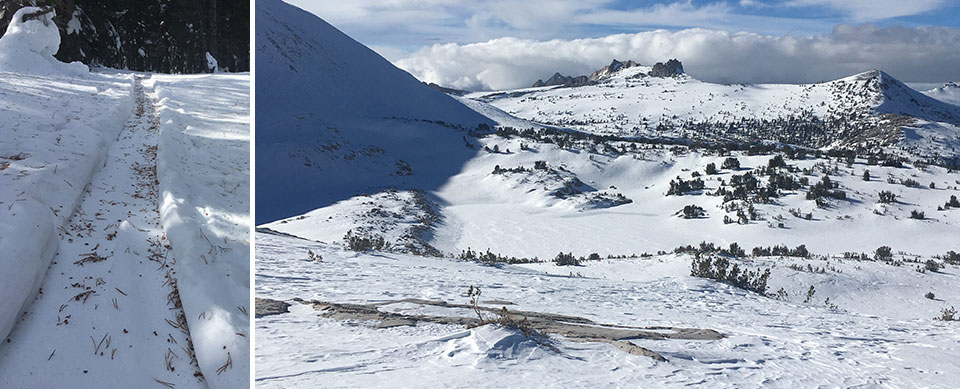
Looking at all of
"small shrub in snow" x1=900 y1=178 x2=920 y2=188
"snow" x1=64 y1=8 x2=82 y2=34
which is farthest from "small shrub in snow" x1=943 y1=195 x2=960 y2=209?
"snow" x1=64 y1=8 x2=82 y2=34

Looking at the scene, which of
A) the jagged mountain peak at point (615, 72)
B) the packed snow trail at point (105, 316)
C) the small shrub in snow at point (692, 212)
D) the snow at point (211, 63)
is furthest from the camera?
the jagged mountain peak at point (615, 72)

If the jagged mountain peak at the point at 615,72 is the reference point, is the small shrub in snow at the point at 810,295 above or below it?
below

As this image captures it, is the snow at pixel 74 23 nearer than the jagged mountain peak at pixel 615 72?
Yes

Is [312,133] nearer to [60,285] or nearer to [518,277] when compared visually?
[518,277]

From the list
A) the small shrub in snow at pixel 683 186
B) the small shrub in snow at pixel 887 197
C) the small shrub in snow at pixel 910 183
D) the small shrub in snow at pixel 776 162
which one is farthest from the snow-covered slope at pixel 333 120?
the small shrub in snow at pixel 910 183

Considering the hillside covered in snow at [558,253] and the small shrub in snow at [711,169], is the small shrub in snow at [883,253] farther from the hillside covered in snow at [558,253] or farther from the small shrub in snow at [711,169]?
the small shrub in snow at [711,169]

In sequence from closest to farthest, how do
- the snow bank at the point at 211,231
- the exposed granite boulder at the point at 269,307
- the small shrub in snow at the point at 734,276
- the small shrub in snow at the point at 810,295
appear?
the snow bank at the point at 211,231 → the exposed granite boulder at the point at 269,307 → the small shrub in snow at the point at 734,276 → the small shrub in snow at the point at 810,295

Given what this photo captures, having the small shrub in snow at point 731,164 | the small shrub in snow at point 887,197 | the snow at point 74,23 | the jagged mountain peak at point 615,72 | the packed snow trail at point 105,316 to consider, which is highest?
the jagged mountain peak at point 615,72

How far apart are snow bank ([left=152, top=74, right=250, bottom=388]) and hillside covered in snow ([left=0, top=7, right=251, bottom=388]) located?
12 mm

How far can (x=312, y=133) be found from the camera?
2972 cm

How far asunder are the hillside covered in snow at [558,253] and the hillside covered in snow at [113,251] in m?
0.43

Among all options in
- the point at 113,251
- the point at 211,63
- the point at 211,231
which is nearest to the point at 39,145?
the point at 211,231

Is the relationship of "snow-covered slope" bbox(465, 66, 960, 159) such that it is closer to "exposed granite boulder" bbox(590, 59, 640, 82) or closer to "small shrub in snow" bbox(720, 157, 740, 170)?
"small shrub in snow" bbox(720, 157, 740, 170)

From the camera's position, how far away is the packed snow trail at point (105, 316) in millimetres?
2576
